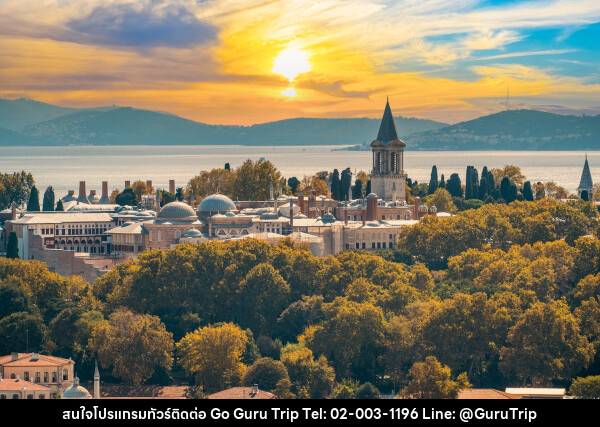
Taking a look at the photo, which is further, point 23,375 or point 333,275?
point 333,275

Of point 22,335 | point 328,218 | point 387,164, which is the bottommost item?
point 22,335

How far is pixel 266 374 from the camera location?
5066cm

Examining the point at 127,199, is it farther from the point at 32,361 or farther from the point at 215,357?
the point at 215,357

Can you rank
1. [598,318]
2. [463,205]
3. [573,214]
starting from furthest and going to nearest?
[463,205] < [573,214] < [598,318]

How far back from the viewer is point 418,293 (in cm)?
6147

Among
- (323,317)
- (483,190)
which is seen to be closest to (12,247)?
(323,317)

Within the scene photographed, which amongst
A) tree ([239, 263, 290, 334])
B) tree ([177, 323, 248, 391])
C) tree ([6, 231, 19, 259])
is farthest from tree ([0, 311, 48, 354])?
tree ([6, 231, 19, 259])

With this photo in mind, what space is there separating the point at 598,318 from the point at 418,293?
8470mm

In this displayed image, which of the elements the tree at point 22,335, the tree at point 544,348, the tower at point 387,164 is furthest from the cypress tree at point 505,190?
the tree at point 22,335

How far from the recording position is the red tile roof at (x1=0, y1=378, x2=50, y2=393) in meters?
50.4

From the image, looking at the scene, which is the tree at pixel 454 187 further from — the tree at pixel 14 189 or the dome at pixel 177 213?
the dome at pixel 177 213

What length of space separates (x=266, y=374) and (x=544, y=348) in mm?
10338
